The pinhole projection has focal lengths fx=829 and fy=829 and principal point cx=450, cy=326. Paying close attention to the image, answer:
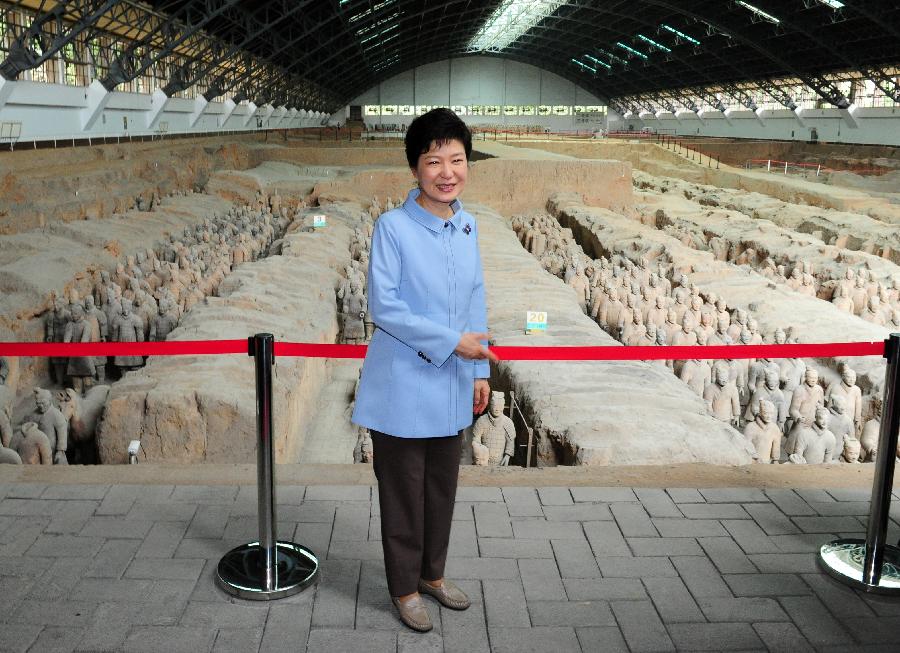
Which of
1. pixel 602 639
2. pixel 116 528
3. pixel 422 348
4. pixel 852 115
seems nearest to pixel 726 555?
pixel 602 639

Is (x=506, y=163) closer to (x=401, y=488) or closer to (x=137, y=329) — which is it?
(x=137, y=329)

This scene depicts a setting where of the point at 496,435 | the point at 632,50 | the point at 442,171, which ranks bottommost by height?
the point at 496,435

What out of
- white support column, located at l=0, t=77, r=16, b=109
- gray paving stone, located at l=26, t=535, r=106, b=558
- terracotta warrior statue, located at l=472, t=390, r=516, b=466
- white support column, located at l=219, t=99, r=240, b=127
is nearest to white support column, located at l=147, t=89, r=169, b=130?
white support column, located at l=219, t=99, r=240, b=127

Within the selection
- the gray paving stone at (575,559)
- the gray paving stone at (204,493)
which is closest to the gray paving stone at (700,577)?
the gray paving stone at (575,559)

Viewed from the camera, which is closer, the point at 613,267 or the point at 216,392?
the point at 216,392

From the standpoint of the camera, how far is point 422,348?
96.3 inches

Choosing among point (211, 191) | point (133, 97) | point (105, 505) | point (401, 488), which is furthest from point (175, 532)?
point (133, 97)

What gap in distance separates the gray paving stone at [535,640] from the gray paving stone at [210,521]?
1.20m

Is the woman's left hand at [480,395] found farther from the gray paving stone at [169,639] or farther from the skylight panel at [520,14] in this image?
the skylight panel at [520,14]

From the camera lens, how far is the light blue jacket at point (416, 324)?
246 centimetres

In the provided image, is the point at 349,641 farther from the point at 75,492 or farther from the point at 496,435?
the point at 496,435

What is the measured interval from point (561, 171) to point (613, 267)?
8270 mm

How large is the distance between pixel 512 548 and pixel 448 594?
0.49 metres

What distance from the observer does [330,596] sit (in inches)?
113
